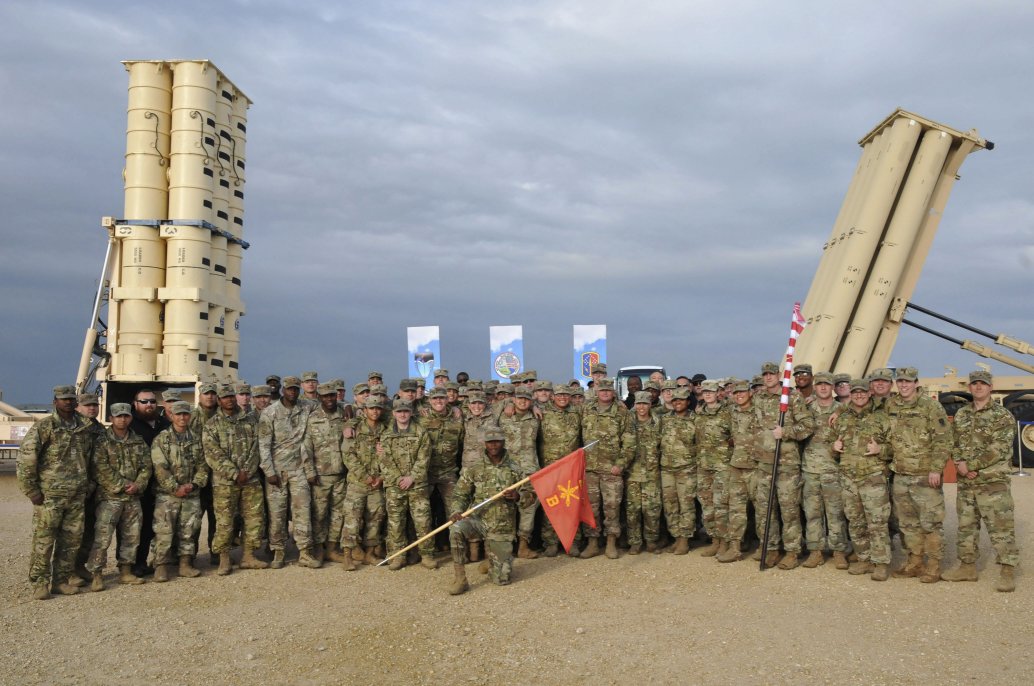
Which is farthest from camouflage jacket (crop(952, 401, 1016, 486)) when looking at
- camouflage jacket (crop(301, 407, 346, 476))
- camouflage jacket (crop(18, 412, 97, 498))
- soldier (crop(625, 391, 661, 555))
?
camouflage jacket (crop(18, 412, 97, 498))

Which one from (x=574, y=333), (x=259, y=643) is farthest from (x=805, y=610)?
(x=574, y=333)

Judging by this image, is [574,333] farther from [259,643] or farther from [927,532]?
[259,643]

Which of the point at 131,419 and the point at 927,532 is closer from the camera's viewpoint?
the point at 927,532

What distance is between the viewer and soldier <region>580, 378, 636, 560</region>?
25.2 ft

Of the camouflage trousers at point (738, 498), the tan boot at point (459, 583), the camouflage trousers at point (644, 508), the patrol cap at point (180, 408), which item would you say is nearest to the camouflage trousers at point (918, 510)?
the camouflage trousers at point (738, 498)

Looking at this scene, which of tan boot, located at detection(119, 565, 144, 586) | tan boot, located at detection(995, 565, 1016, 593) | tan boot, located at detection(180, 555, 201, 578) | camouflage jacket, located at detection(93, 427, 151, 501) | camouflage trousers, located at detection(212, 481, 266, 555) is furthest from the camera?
camouflage trousers, located at detection(212, 481, 266, 555)

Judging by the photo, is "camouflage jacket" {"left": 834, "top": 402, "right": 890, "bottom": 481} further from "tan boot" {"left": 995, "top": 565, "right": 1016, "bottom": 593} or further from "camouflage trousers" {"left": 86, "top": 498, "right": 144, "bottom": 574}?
"camouflage trousers" {"left": 86, "top": 498, "right": 144, "bottom": 574}

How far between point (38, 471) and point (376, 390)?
10.4 ft

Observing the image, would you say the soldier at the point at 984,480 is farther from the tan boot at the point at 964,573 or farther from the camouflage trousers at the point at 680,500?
the camouflage trousers at the point at 680,500

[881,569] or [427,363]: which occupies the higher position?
[427,363]

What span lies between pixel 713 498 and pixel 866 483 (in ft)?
4.69

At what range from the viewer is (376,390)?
8281 millimetres

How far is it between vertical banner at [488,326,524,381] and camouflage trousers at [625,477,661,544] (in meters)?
6.51

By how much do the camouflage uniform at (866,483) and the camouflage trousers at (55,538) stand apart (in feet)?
21.6
